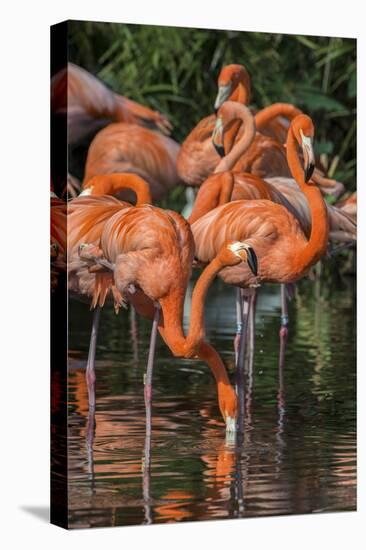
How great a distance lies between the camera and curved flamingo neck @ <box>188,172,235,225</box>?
26.1ft

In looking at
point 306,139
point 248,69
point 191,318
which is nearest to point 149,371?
point 191,318

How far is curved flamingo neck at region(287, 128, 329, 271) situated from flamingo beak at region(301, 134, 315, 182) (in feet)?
0.11

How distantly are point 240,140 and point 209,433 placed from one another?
1562 mm

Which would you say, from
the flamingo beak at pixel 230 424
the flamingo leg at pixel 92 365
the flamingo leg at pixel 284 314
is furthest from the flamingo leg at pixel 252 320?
the flamingo leg at pixel 92 365

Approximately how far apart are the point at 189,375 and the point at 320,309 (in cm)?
158

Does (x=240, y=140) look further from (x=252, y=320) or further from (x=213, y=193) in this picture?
(x=252, y=320)

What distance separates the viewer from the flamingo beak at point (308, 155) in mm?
8094

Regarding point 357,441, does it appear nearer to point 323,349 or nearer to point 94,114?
point 323,349

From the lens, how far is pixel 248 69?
A: 813 cm

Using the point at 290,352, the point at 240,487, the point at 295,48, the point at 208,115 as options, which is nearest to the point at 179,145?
the point at 208,115

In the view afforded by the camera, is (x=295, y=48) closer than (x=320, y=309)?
Yes

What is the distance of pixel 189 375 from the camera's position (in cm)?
796

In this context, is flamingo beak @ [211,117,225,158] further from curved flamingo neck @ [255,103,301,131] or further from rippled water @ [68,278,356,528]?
rippled water @ [68,278,356,528]

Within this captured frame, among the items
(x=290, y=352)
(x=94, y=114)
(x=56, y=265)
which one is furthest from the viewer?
(x=290, y=352)
